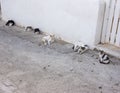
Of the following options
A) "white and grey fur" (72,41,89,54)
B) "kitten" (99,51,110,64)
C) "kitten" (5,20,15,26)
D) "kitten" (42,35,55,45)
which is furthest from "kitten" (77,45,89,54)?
"kitten" (5,20,15,26)

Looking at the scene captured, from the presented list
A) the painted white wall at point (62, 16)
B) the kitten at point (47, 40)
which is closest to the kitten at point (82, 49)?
the painted white wall at point (62, 16)

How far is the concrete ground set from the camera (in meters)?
3.09

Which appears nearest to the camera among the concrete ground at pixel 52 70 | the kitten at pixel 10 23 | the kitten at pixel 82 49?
the concrete ground at pixel 52 70

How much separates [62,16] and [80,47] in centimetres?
78

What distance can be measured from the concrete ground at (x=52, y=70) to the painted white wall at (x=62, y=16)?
11.7 inches

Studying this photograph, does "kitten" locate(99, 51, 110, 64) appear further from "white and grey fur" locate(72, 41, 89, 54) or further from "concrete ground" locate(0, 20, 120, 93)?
"white and grey fur" locate(72, 41, 89, 54)

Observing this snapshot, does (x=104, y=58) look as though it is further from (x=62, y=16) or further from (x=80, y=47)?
(x=62, y=16)

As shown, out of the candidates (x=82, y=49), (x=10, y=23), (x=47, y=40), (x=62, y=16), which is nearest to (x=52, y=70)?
(x=82, y=49)

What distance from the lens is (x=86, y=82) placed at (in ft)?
10.6

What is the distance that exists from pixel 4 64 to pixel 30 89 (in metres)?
0.84

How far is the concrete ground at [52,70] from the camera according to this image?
10.1 feet

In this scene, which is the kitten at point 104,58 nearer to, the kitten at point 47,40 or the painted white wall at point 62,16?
the painted white wall at point 62,16

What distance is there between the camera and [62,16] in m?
4.58

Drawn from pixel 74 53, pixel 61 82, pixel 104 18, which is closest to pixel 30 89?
pixel 61 82
